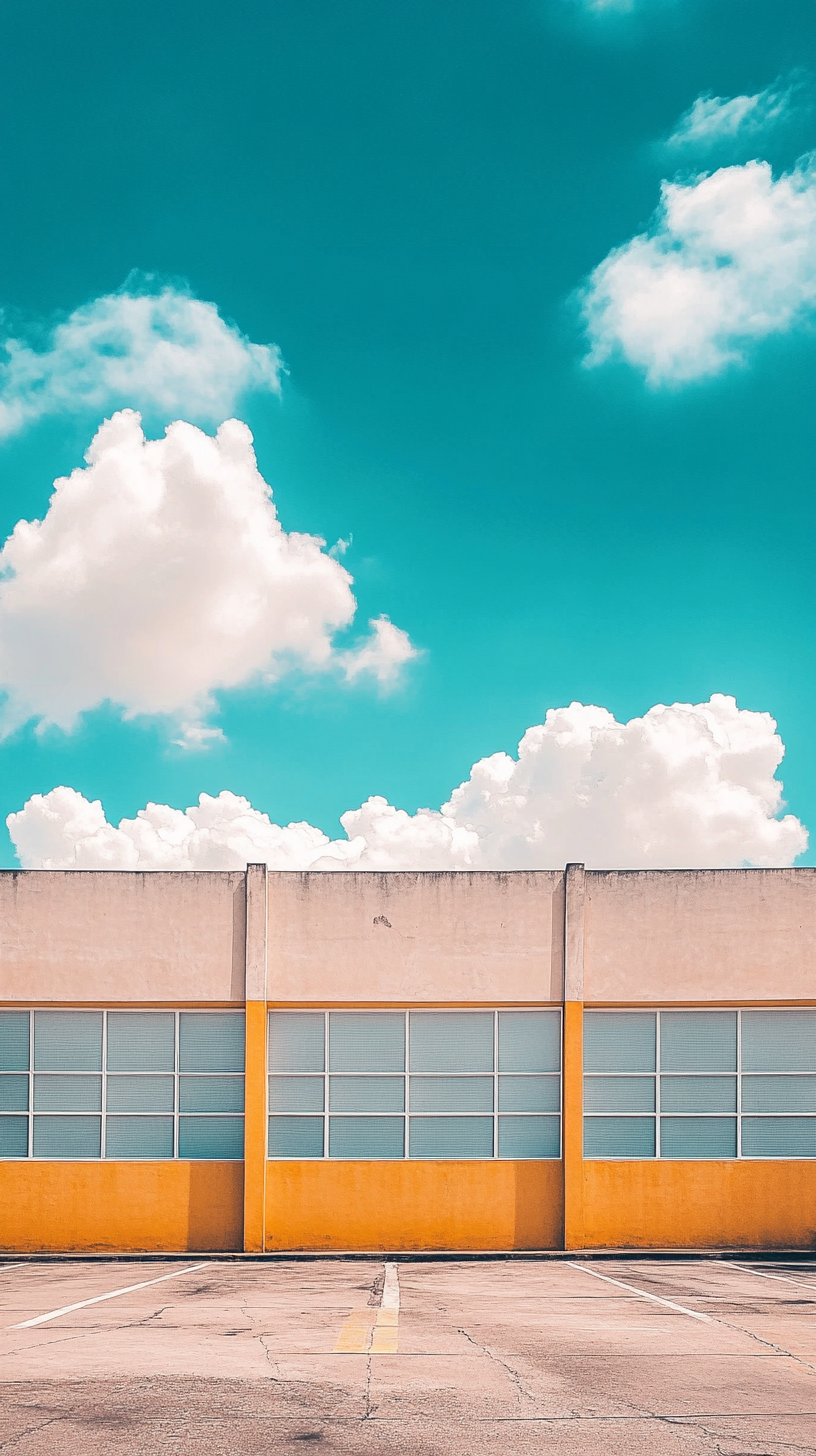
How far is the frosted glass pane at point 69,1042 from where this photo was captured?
18141mm

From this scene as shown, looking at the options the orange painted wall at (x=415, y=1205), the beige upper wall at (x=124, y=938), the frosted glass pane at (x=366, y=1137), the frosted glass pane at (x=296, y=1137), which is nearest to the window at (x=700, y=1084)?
the orange painted wall at (x=415, y=1205)

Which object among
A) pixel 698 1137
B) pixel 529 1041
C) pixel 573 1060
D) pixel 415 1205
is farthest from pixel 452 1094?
pixel 698 1137

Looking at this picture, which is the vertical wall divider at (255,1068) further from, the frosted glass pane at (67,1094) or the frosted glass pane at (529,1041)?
the frosted glass pane at (529,1041)

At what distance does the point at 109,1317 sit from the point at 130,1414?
166 inches

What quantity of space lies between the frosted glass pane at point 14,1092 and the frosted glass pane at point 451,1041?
624 centimetres

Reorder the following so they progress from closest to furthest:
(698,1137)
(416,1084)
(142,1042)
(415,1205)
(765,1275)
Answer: (765,1275) < (415,1205) < (698,1137) < (416,1084) < (142,1042)

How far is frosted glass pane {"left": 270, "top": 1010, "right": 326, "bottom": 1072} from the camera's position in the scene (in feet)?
59.1

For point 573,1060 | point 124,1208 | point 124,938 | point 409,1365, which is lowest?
point 124,1208

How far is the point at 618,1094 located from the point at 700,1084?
4.37 feet

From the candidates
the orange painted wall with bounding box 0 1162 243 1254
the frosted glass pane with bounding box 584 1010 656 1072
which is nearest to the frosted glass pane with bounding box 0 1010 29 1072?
the orange painted wall with bounding box 0 1162 243 1254

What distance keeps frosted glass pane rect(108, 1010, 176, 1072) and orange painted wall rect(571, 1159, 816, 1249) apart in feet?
22.5

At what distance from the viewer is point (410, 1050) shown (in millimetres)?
18078

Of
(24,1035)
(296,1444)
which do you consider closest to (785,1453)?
(296,1444)

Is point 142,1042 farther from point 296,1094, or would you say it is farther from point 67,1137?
point 296,1094
